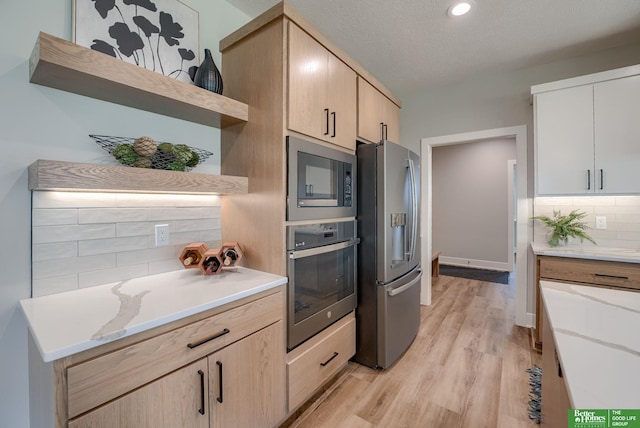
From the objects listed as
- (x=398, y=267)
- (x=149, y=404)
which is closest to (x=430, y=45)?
(x=398, y=267)

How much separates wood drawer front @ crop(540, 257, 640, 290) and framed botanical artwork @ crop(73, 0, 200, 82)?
3.09m

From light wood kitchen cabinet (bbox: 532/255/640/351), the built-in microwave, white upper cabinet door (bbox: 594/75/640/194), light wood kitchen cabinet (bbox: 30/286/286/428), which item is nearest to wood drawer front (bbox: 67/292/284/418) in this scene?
light wood kitchen cabinet (bbox: 30/286/286/428)

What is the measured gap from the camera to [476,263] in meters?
5.66

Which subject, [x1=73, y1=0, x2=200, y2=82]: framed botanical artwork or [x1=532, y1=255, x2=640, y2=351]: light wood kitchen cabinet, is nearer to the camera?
[x1=73, y1=0, x2=200, y2=82]: framed botanical artwork

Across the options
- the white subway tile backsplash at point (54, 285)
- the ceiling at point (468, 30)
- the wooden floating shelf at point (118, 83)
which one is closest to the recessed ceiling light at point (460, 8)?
the ceiling at point (468, 30)

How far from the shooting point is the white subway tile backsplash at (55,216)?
125cm

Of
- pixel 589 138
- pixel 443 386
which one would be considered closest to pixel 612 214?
pixel 589 138

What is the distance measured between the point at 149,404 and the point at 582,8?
3.45 m

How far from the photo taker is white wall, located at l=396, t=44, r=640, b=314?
262 centimetres

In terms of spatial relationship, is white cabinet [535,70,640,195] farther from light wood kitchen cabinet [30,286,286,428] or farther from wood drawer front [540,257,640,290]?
light wood kitchen cabinet [30,286,286,428]

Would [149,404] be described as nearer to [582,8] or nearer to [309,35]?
[309,35]

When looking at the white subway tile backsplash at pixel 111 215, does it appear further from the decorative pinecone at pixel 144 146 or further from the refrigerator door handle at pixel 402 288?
the refrigerator door handle at pixel 402 288

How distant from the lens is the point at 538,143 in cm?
Answer: 259

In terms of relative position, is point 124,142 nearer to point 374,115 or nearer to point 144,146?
point 144,146
